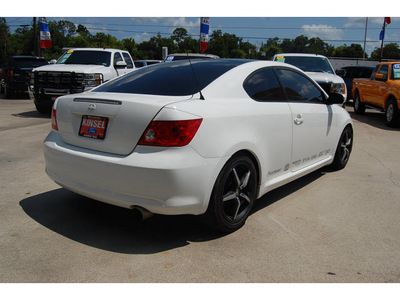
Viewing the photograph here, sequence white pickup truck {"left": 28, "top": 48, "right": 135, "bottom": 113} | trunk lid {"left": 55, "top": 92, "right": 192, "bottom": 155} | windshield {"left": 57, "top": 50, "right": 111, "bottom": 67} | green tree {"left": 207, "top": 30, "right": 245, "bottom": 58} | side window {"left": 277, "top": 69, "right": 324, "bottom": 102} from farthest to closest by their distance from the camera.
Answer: green tree {"left": 207, "top": 30, "right": 245, "bottom": 58}, windshield {"left": 57, "top": 50, "right": 111, "bottom": 67}, white pickup truck {"left": 28, "top": 48, "right": 135, "bottom": 113}, side window {"left": 277, "top": 69, "right": 324, "bottom": 102}, trunk lid {"left": 55, "top": 92, "right": 192, "bottom": 155}

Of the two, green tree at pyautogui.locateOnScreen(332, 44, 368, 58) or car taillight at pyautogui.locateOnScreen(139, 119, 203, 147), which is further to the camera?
green tree at pyautogui.locateOnScreen(332, 44, 368, 58)

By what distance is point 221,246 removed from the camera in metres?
3.29

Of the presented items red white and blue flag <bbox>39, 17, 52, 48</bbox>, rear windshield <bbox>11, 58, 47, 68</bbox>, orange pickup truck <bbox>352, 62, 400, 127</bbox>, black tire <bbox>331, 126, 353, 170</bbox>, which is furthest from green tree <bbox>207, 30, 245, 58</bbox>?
black tire <bbox>331, 126, 353, 170</bbox>

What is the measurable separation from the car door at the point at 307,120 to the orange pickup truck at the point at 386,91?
6.44 m

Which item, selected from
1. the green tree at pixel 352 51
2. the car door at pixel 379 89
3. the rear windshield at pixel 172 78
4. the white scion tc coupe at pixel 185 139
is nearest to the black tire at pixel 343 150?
the white scion tc coupe at pixel 185 139

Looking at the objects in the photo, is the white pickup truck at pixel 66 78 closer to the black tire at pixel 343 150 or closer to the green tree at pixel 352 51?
the black tire at pixel 343 150

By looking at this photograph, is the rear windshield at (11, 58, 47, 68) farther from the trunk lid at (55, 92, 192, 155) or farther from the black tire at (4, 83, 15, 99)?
the trunk lid at (55, 92, 192, 155)

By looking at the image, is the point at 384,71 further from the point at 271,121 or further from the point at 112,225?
the point at 112,225

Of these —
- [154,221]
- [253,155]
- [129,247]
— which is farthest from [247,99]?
[129,247]

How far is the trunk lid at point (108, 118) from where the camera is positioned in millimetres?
3068

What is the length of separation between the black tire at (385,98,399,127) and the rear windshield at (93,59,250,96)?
8006 millimetres

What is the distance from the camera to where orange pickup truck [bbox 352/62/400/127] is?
34.6ft

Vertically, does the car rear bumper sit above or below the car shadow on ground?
above

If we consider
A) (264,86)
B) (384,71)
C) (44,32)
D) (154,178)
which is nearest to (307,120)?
(264,86)
